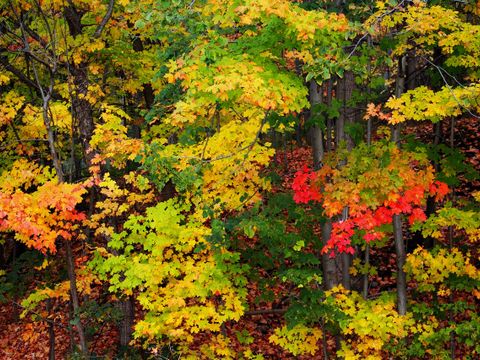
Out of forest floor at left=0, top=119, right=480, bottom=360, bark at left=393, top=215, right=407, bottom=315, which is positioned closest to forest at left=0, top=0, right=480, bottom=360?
bark at left=393, top=215, right=407, bottom=315

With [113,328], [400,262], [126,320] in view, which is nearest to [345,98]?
[400,262]

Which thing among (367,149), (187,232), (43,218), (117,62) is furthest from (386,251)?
(43,218)

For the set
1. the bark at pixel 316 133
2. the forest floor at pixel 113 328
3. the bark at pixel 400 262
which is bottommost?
the forest floor at pixel 113 328

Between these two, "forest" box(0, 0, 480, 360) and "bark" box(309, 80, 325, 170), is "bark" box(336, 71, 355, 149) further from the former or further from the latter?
"bark" box(309, 80, 325, 170)

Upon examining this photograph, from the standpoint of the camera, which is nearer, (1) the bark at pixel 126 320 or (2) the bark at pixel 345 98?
(2) the bark at pixel 345 98

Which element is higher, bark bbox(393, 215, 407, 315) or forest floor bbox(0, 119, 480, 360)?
bark bbox(393, 215, 407, 315)

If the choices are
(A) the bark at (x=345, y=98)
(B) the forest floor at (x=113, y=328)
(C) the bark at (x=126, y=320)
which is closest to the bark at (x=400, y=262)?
(A) the bark at (x=345, y=98)

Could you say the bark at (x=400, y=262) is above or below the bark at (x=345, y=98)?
below

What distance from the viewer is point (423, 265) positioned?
10.3 m

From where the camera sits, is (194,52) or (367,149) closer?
(194,52)

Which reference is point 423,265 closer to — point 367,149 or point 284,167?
point 367,149

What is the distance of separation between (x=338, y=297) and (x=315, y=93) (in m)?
4.14

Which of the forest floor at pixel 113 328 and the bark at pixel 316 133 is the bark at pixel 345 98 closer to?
the bark at pixel 316 133

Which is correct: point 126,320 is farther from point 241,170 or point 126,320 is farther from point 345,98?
point 345,98
